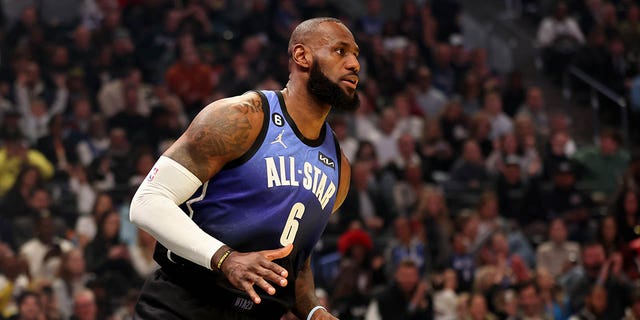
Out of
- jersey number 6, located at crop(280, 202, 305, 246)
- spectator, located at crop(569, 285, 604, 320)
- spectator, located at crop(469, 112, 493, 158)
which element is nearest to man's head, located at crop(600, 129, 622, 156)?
spectator, located at crop(469, 112, 493, 158)

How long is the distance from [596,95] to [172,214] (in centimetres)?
1145

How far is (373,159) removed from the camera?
11758mm

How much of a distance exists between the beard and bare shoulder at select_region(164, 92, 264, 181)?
0.37 meters

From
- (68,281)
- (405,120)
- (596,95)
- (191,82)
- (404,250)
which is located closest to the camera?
(68,281)

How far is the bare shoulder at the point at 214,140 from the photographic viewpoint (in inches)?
166

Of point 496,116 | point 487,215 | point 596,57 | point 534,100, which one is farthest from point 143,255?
point 596,57

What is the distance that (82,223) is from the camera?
34.5 feet

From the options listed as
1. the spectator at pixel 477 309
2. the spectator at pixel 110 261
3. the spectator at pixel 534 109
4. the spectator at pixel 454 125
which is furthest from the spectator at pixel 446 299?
the spectator at pixel 534 109

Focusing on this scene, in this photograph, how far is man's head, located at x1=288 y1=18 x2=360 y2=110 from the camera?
4.55m

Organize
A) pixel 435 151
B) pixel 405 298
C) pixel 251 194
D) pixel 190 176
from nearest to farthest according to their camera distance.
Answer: pixel 190 176
pixel 251 194
pixel 405 298
pixel 435 151

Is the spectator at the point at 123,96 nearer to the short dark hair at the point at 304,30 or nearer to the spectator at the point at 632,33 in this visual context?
the spectator at the point at 632,33

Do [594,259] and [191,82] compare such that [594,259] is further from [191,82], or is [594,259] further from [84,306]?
[191,82]

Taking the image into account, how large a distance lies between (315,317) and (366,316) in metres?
5.04

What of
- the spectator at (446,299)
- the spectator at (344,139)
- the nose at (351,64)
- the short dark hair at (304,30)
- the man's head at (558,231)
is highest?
the short dark hair at (304,30)
